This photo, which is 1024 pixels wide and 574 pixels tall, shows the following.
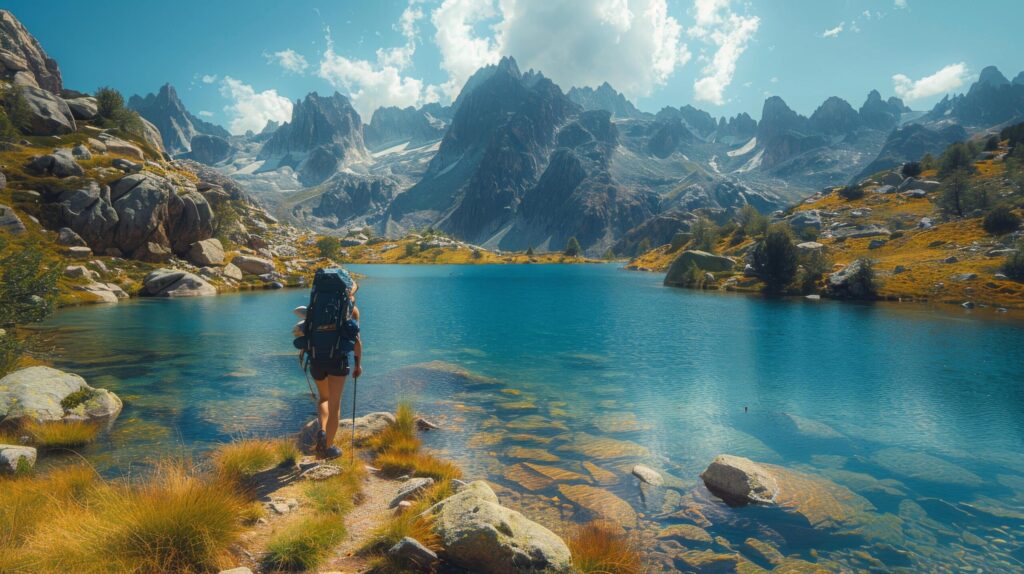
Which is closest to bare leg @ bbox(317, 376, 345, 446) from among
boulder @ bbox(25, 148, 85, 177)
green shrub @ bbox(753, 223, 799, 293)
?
green shrub @ bbox(753, 223, 799, 293)

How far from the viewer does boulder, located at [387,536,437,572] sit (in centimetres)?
723

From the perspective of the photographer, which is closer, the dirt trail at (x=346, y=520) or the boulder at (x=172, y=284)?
the dirt trail at (x=346, y=520)

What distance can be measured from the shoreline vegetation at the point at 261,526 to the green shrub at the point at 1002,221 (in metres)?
91.8

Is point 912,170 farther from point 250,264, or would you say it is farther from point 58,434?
point 250,264

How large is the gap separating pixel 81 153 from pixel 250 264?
31.5 meters

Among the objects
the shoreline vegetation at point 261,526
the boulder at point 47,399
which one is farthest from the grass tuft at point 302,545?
the boulder at point 47,399

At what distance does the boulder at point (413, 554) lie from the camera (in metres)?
7.23

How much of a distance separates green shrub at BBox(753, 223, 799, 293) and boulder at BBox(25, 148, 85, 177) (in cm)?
11582

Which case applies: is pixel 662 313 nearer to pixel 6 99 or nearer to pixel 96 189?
pixel 96 189

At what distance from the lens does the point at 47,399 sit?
15039mm

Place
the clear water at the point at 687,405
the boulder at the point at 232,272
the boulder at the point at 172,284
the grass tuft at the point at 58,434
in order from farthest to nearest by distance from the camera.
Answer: the boulder at the point at 232,272 < the boulder at the point at 172,284 < the grass tuft at the point at 58,434 < the clear water at the point at 687,405

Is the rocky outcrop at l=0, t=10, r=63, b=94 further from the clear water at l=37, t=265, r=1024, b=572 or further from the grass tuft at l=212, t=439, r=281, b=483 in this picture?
the grass tuft at l=212, t=439, r=281, b=483

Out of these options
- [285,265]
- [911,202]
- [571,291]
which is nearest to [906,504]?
[571,291]

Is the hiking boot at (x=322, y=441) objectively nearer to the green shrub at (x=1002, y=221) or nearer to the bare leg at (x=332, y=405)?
the bare leg at (x=332, y=405)
